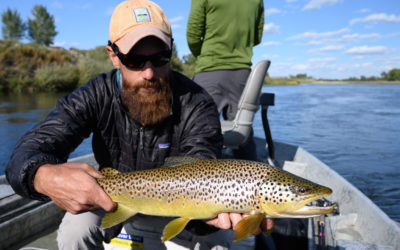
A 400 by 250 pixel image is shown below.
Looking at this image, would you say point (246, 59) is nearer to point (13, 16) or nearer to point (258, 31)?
point (258, 31)

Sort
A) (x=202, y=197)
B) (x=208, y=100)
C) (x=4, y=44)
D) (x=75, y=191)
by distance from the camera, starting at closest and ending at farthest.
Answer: (x=75, y=191)
(x=202, y=197)
(x=208, y=100)
(x=4, y=44)

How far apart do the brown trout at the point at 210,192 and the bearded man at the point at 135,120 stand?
366 mm

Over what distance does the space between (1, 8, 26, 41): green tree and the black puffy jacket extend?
2974 inches

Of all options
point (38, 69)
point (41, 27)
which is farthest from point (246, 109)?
point (41, 27)

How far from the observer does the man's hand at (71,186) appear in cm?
177

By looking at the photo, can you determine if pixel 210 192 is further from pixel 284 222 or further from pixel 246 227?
pixel 284 222

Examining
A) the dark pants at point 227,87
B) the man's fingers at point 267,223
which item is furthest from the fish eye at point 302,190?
the dark pants at point 227,87

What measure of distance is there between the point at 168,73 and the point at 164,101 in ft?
0.78

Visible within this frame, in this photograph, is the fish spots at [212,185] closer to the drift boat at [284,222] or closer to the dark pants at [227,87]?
the drift boat at [284,222]

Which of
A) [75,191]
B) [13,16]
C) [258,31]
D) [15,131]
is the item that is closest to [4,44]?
[15,131]

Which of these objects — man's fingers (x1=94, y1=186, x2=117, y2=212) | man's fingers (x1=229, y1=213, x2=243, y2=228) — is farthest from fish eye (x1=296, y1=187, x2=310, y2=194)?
man's fingers (x1=94, y1=186, x2=117, y2=212)

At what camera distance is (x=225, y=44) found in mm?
4461

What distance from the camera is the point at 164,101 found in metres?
2.46

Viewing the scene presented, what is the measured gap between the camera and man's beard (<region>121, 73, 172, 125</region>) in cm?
241
